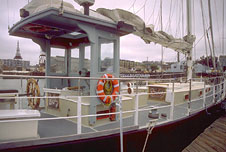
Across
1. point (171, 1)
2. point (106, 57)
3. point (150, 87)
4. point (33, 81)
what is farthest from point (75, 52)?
point (171, 1)

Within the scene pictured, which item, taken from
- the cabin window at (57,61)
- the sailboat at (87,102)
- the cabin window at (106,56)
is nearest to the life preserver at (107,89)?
the sailboat at (87,102)

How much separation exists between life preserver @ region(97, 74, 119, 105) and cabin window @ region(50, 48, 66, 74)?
7.89 ft

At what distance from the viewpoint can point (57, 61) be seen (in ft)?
19.0

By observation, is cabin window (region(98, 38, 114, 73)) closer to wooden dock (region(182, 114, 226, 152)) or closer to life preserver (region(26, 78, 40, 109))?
life preserver (region(26, 78, 40, 109))

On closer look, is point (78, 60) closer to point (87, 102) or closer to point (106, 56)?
point (106, 56)

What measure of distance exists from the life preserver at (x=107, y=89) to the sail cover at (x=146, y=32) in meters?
1.64

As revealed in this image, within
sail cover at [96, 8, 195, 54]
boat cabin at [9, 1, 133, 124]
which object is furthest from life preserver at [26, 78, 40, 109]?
sail cover at [96, 8, 195, 54]

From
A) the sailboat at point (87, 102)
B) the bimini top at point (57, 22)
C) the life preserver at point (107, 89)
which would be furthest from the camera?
the life preserver at point (107, 89)

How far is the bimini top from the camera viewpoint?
3.47 m

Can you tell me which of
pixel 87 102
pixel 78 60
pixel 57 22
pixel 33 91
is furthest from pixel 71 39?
pixel 87 102

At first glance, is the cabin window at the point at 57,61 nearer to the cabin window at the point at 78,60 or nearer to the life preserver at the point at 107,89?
the cabin window at the point at 78,60

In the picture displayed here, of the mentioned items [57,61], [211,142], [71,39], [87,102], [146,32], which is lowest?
[211,142]

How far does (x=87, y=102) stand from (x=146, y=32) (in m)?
3.02

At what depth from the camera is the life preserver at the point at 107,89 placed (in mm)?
3914
